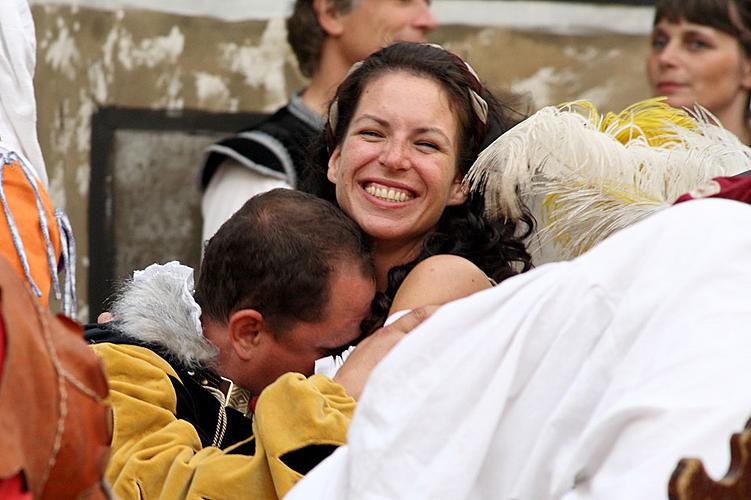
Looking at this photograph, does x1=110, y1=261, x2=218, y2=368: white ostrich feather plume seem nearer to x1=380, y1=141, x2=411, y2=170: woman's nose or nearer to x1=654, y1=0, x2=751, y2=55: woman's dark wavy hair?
x1=380, y1=141, x2=411, y2=170: woman's nose

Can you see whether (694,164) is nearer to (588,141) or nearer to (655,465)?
(588,141)

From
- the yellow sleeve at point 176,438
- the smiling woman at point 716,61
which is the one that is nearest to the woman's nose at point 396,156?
the yellow sleeve at point 176,438

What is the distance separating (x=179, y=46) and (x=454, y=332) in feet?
11.2

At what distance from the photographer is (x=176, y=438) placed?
8.64ft

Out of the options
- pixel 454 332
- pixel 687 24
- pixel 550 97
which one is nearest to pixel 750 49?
pixel 687 24

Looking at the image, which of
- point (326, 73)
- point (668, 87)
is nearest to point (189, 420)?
point (326, 73)

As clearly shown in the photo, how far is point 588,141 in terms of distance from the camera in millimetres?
2908

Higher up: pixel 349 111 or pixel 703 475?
pixel 703 475

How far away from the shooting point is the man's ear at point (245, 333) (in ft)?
9.27

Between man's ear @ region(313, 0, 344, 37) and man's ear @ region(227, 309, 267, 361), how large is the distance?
79.2 inches

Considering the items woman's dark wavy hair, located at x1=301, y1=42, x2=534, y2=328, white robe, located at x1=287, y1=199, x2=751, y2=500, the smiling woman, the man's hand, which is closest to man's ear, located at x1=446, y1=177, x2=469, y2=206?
woman's dark wavy hair, located at x1=301, y1=42, x2=534, y2=328

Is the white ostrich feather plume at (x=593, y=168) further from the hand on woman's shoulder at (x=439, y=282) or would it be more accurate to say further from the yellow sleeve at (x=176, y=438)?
the yellow sleeve at (x=176, y=438)

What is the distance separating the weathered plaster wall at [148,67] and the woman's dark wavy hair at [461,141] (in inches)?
77.3

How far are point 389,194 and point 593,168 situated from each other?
0.48 metres
